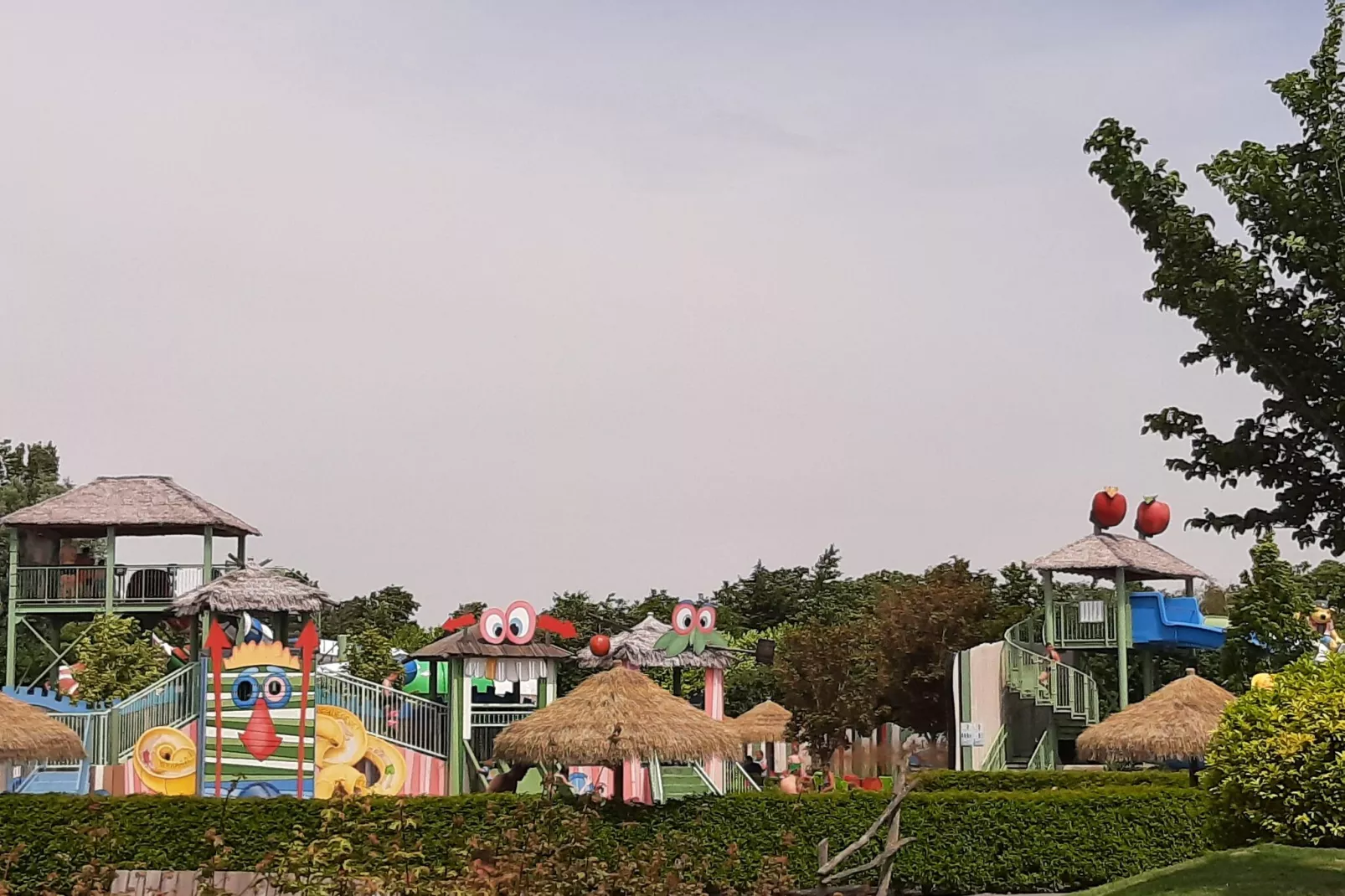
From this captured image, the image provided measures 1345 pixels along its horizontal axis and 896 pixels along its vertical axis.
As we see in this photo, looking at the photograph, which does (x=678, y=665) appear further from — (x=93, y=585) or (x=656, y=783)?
(x=93, y=585)

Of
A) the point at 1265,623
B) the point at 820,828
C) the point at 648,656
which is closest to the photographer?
the point at 820,828

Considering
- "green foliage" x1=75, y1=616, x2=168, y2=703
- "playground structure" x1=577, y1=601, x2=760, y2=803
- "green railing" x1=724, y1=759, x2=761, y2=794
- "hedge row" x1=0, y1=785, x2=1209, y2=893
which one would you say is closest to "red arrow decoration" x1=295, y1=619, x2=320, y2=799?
"playground structure" x1=577, y1=601, x2=760, y2=803

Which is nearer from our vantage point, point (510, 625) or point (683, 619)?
point (510, 625)

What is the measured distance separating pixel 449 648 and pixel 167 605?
9.88m

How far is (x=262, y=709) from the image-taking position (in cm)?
2273

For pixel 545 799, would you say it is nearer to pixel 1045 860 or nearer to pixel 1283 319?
pixel 1283 319

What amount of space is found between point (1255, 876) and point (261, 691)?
14642 millimetres

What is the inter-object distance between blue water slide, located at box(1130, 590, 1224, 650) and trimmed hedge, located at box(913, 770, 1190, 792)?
654cm

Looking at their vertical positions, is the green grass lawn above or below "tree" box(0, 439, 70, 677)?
below

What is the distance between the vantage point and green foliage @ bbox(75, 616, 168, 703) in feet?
97.3

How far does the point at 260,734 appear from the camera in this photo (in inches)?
893

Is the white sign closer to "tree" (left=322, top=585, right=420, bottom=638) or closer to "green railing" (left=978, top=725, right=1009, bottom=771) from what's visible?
"green railing" (left=978, top=725, right=1009, bottom=771)

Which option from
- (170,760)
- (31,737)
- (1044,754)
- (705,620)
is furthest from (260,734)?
(1044,754)

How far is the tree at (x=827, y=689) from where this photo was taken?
34500mm
